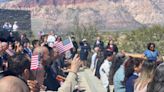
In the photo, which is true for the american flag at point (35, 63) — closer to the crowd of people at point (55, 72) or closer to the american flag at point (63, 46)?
the crowd of people at point (55, 72)

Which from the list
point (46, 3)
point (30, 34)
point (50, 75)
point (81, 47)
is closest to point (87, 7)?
point (46, 3)

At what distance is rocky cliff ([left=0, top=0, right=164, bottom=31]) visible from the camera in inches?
3861

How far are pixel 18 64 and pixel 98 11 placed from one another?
10206 cm

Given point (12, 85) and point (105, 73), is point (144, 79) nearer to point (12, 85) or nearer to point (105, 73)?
point (12, 85)

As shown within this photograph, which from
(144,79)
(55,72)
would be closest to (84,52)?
(55,72)

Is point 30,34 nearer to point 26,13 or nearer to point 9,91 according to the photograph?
point 26,13

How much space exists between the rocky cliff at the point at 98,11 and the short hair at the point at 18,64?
3360 inches

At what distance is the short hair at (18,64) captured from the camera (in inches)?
207

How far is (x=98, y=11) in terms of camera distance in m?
107

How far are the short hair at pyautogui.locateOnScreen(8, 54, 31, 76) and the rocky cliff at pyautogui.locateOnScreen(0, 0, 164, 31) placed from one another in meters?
85.4

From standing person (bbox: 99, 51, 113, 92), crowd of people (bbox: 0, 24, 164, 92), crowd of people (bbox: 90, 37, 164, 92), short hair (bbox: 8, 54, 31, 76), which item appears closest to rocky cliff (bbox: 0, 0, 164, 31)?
standing person (bbox: 99, 51, 113, 92)

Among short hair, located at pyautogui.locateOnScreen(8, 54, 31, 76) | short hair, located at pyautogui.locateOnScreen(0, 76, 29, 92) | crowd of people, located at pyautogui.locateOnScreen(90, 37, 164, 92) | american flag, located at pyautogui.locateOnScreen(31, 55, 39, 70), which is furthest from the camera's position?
american flag, located at pyautogui.locateOnScreen(31, 55, 39, 70)

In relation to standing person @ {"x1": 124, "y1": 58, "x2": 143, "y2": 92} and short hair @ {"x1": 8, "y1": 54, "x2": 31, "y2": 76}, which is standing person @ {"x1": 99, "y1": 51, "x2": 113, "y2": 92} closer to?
standing person @ {"x1": 124, "y1": 58, "x2": 143, "y2": 92}

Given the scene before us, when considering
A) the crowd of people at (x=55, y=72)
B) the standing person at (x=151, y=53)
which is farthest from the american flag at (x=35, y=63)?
the standing person at (x=151, y=53)
